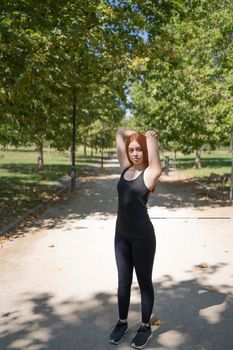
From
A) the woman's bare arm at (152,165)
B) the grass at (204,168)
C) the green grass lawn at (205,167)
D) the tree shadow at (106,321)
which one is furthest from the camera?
the green grass lawn at (205,167)

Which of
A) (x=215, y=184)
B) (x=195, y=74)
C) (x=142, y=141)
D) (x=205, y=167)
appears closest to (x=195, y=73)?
(x=195, y=74)

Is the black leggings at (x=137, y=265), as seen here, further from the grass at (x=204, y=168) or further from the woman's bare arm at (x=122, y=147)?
the grass at (x=204, y=168)

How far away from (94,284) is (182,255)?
213 cm

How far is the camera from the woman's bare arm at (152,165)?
12.5 ft

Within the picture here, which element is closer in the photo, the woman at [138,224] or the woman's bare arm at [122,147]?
the woman at [138,224]

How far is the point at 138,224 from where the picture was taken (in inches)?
151

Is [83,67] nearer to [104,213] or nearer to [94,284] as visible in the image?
[104,213]

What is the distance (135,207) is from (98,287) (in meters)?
2.13

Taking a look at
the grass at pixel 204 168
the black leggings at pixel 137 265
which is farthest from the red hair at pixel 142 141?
the grass at pixel 204 168

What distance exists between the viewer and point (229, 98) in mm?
13359

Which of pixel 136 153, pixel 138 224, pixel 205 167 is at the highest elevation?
pixel 136 153

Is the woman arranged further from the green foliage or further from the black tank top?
the green foliage

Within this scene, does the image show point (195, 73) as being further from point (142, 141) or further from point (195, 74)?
point (142, 141)

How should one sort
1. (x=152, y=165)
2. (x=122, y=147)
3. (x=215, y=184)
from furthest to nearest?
(x=215, y=184) < (x=122, y=147) < (x=152, y=165)
